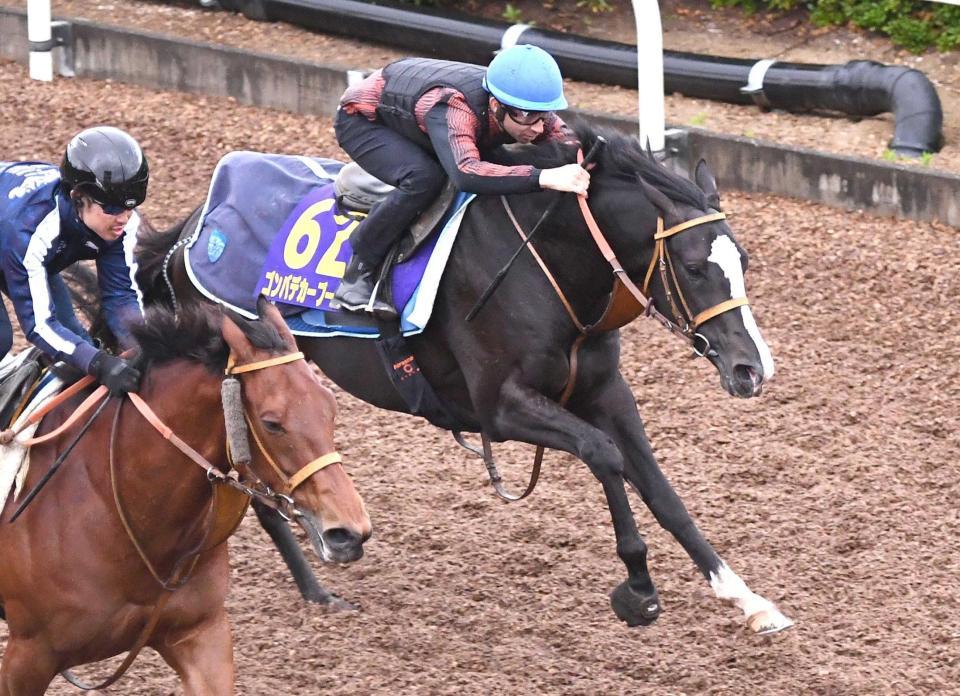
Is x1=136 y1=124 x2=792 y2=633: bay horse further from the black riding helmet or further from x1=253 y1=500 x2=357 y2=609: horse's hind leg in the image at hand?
the black riding helmet

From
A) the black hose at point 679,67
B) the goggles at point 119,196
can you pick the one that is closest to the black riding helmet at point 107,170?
the goggles at point 119,196

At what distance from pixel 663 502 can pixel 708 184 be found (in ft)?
3.52

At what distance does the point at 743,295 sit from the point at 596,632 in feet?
4.39

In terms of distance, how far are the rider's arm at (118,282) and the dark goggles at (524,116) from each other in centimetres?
129

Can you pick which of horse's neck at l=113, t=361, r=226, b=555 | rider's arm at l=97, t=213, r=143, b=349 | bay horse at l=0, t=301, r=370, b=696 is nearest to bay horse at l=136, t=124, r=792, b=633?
rider's arm at l=97, t=213, r=143, b=349

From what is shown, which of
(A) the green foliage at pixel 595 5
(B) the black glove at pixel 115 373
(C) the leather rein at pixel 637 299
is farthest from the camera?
(A) the green foliage at pixel 595 5

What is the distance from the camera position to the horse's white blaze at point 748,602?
5.16m

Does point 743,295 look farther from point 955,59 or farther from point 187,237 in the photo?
point 955,59

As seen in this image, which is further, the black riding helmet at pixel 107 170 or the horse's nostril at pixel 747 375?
the horse's nostril at pixel 747 375

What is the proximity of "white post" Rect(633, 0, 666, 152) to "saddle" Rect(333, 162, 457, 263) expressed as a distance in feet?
10.2

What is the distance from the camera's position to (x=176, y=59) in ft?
35.2

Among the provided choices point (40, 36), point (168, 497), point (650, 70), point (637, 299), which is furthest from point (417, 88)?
point (40, 36)

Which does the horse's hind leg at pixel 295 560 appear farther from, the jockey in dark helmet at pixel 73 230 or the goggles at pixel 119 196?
the goggles at pixel 119 196

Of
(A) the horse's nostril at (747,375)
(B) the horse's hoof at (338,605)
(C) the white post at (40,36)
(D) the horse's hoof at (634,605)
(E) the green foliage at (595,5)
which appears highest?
(E) the green foliage at (595,5)
